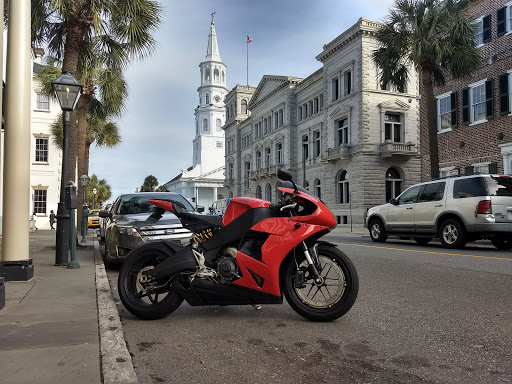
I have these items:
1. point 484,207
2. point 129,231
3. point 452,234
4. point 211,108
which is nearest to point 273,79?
point 452,234

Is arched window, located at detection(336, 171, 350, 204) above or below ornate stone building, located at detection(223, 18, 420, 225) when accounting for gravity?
below

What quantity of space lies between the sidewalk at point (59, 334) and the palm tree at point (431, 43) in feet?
53.2

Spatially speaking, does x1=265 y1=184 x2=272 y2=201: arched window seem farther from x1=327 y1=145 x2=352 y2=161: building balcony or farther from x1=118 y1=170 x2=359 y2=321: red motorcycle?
x1=118 y1=170 x2=359 y2=321: red motorcycle

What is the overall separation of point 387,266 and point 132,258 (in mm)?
5456

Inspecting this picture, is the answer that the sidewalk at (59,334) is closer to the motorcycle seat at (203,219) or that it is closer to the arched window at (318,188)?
the motorcycle seat at (203,219)

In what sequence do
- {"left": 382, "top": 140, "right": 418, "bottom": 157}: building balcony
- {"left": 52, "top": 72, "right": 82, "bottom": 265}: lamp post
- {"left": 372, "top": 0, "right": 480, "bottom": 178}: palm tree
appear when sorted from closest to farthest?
1. {"left": 52, "top": 72, "right": 82, "bottom": 265}: lamp post
2. {"left": 372, "top": 0, "right": 480, "bottom": 178}: palm tree
3. {"left": 382, "top": 140, "right": 418, "bottom": 157}: building balcony

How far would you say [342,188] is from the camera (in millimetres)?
37812

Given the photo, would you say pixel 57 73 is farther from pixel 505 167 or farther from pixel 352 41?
pixel 352 41

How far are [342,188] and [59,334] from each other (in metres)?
35.2

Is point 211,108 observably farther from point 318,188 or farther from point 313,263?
point 313,263

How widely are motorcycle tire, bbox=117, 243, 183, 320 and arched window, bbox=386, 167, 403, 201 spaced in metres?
33.2

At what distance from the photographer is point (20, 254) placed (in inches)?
264

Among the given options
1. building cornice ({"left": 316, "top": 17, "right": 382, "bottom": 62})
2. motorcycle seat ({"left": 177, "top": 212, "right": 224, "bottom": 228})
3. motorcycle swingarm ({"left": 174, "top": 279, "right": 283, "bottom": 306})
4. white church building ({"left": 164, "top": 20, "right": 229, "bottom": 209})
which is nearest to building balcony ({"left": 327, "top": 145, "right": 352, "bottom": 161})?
building cornice ({"left": 316, "top": 17, "right": 382, "bottom": 62})

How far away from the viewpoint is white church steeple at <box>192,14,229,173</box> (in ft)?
335
